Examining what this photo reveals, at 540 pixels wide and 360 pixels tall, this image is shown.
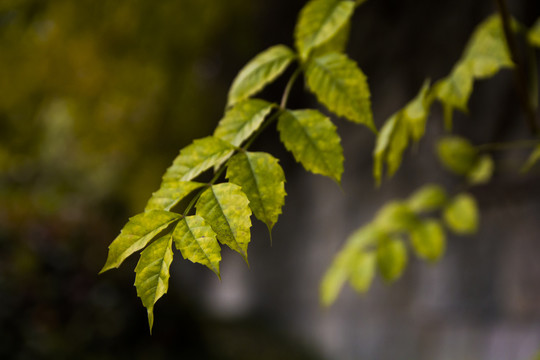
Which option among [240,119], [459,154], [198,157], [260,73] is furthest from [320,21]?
[459,154]

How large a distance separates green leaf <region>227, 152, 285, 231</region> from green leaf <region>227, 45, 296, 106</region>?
9.8 inches

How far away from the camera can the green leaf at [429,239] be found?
133cm

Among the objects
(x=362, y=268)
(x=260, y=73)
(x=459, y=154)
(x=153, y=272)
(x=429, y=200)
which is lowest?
(x=362, y=268)

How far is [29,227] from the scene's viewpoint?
477 cm

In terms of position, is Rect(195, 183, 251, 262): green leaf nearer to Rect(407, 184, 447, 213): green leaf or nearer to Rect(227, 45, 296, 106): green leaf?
Rect(227, 45, 296, 106): green leaf

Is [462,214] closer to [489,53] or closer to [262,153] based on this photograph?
[489,53]

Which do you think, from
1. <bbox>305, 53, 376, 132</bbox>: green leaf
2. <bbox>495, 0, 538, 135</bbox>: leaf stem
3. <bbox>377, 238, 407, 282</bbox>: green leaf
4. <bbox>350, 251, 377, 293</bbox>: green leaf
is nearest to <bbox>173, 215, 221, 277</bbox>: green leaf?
<bbox>305, 53, 376, 132</bbox>: green leaf

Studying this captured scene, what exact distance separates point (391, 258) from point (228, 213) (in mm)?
916

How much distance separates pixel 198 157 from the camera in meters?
0.68

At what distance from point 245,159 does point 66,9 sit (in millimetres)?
2858

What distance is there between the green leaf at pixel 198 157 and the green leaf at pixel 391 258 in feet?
2.78

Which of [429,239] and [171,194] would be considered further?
[429,239]

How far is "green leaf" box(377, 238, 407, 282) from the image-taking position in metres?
1.35

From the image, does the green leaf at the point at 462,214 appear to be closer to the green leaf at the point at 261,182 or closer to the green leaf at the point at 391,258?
the green leaf at the point at 391,258
